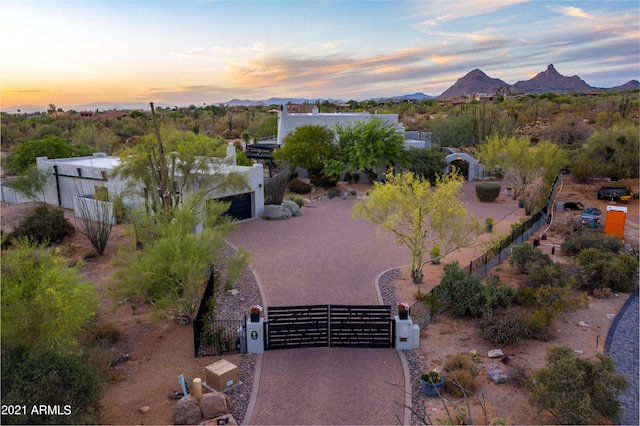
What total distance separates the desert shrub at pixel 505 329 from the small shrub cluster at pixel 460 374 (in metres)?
1.46

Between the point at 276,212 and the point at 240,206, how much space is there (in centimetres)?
248

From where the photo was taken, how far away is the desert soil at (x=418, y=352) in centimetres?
1094

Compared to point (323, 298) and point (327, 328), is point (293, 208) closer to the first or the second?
point (323, 298)

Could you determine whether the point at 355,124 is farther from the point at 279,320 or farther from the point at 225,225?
the point at 279,320

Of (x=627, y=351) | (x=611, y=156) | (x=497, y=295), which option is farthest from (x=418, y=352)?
(x=611, y=156)

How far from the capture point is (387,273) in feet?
66.3

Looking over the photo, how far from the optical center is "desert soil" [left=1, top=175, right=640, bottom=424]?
35.9 feet

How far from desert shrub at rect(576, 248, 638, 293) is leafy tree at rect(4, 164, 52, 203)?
35503 mm

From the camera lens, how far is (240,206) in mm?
29797

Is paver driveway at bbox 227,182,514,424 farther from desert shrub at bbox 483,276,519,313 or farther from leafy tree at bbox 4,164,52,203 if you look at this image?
leafy tree at bbox 4,164,52,203

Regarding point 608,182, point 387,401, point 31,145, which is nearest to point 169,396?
point 387,401

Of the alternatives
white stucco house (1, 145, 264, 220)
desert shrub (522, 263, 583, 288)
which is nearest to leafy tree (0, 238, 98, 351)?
desert shrub (522, 263, 583, 288)

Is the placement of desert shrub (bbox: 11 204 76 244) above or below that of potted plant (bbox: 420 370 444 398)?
above

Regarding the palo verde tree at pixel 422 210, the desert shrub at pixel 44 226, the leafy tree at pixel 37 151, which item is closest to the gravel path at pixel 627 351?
the palo verde tree at pixel 422 210
